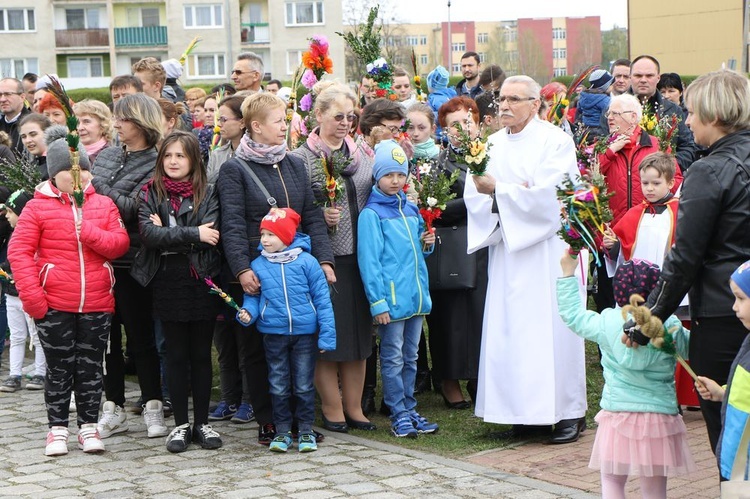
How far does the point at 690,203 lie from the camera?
475cm

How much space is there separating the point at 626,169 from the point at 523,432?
2.66 metres

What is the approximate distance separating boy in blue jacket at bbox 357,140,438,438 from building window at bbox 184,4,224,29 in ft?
188

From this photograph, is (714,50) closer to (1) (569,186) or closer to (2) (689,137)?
(2) (689,137)

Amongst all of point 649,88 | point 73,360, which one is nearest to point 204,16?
point 649,88

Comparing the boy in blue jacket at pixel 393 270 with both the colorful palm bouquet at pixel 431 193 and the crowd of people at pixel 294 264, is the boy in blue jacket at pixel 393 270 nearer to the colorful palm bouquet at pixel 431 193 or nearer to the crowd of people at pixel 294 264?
the crowd of people at pixel 294 264

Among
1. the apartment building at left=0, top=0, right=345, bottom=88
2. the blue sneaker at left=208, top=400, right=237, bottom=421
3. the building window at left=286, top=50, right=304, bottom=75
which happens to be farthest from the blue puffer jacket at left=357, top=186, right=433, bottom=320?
the building window at left=286, top=50, right=304, bottom=75

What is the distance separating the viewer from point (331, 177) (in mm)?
7340

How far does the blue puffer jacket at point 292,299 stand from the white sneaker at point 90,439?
4.16ft

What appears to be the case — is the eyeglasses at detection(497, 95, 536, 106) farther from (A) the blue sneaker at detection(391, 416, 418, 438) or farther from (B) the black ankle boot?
(B) the black ankle boot

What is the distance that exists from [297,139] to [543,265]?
7.46ft

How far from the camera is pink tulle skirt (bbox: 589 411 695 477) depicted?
5.26 metres

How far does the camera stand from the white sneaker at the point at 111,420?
755 cm

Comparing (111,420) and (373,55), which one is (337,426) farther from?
(373,55)

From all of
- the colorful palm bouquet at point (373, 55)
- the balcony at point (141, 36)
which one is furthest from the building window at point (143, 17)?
the colorful palm bouquet at point (373, 55)
